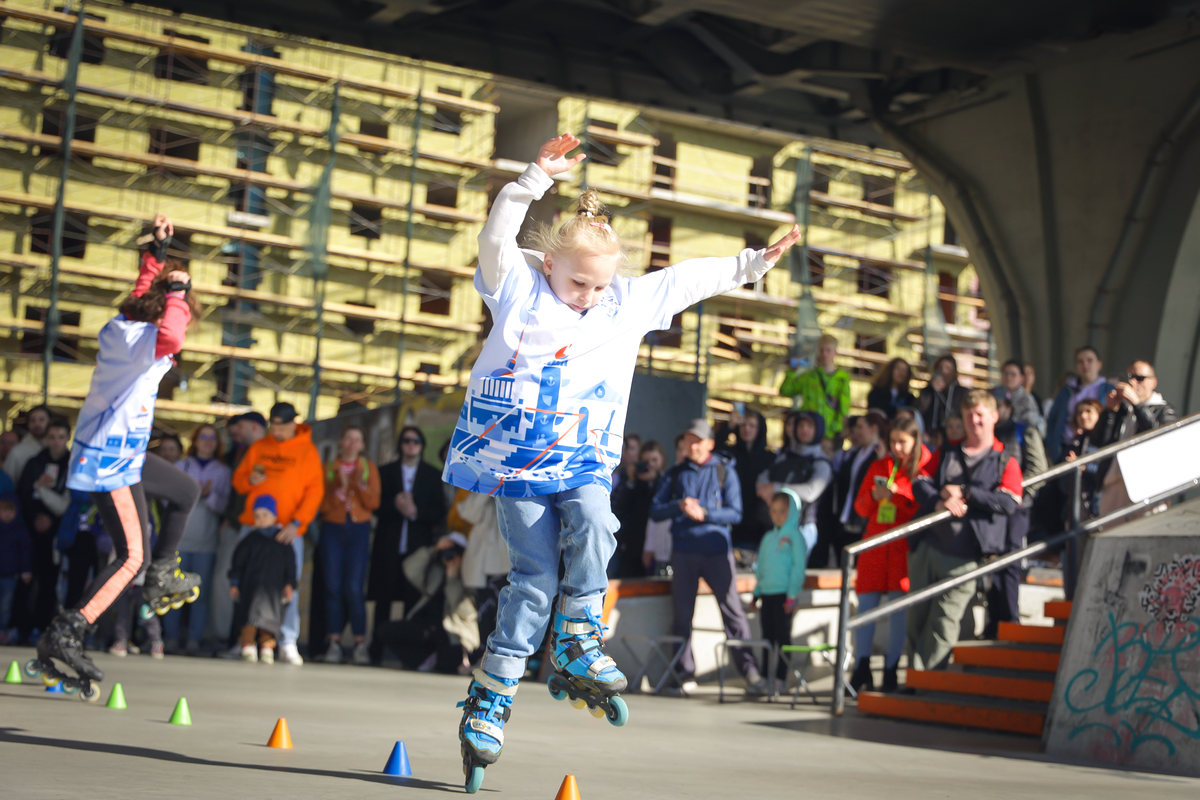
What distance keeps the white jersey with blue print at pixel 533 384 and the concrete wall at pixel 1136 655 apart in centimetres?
350

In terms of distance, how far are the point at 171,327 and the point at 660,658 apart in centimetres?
571

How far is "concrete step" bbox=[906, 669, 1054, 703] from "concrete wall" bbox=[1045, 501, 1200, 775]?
3.24 feet

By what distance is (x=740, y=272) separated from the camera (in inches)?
191

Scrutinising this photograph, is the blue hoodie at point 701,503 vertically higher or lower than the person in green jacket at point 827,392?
lower

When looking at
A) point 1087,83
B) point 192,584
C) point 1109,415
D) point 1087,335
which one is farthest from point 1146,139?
point 192,584

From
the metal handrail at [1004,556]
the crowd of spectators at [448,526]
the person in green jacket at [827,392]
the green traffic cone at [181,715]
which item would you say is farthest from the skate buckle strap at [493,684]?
the person in green jacket at [827,392]

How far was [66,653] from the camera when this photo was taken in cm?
620

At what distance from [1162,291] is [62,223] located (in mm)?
32314

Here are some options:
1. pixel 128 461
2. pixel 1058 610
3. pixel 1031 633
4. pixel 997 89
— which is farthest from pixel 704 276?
pixel 997 89

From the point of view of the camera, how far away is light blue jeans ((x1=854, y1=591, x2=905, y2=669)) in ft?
30.0

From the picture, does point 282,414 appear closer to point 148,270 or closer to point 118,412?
point 148,270

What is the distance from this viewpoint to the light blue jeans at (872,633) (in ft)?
30.0

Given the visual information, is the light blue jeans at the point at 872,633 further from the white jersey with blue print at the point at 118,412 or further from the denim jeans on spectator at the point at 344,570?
the white jersey with blue print at the point at 118,412

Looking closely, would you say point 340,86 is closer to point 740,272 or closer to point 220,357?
point 220,357
